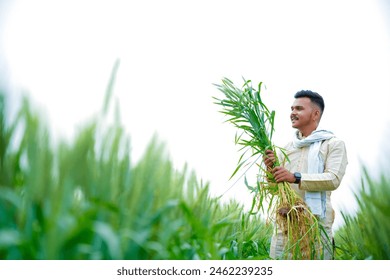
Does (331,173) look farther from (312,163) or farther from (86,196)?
(86,196)

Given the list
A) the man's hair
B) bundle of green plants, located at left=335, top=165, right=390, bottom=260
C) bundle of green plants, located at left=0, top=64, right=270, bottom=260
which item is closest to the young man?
the man's hair

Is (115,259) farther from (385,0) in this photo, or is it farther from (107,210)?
(385,0)

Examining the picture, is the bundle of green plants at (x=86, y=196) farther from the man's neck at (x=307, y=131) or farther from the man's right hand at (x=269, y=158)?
the man's neck at (x=307, y=131)

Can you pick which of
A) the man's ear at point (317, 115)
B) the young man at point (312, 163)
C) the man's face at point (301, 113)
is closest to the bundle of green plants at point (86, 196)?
the young man at point (312, 163)

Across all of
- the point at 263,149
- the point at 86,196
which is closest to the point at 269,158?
the point at 263,149

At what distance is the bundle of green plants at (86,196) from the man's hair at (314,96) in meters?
1.75

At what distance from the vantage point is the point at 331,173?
7.89 ft

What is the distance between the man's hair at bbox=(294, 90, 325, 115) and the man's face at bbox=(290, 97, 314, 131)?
1.2 inches

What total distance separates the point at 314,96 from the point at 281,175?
0.73 m

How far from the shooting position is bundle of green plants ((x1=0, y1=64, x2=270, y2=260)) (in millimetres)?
941

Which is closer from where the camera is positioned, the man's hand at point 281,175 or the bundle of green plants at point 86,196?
the bundle of green plants at point 86,196

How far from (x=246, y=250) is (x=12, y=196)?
1.58m

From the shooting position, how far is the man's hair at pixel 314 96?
278cm
